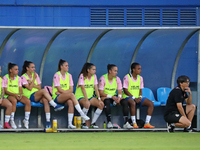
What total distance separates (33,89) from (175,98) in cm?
290

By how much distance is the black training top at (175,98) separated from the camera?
693 centimetres

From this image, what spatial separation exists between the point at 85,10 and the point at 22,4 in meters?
1.77

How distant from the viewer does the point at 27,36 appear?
8609mm

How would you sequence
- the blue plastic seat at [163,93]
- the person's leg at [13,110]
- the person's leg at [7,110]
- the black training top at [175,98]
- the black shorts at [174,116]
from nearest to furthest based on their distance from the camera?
the black training top at [175,98]
the black shorts at [174,116]
the person's leg at [7,110]
the person's leg at [13,110]
the blue plastic seat at [163,93]

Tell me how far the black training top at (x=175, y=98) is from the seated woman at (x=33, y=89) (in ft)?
6.66

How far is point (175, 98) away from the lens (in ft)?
22.8

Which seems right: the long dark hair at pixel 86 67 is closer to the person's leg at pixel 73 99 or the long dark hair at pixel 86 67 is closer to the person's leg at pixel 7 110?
the person's leg at pixel 73 99

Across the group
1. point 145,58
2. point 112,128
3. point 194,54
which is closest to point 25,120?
point 112,128

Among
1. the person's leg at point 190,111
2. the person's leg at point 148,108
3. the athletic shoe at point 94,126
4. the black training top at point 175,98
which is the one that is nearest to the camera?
the black training top at point 175,98

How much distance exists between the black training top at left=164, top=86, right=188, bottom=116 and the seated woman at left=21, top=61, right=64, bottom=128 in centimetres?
203

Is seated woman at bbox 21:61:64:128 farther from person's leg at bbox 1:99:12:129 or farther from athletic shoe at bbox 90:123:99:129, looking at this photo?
athletic shoe at bbox 90:123:99:129

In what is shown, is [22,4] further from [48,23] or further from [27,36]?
[27,36]

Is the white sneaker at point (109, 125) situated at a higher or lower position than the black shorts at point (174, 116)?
lower

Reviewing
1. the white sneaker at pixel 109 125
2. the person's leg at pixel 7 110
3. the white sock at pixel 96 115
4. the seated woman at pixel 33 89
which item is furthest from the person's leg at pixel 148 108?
the person's leg at pixel 7 110
